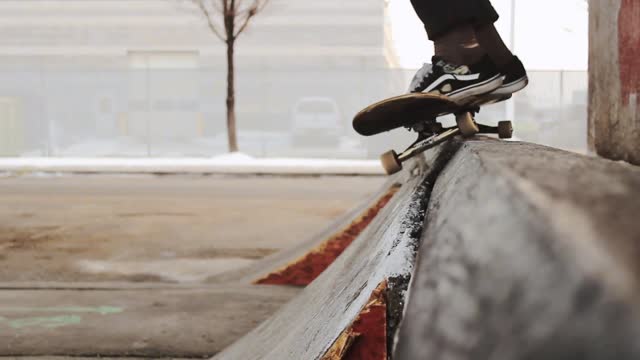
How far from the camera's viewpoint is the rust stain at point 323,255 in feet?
11.2

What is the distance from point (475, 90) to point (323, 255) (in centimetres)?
126

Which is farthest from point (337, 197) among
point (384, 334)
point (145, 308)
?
point (384, 334)

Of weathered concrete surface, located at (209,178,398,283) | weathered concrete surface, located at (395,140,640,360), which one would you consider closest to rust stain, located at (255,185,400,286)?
weathered concrete surface, located at (209,178,398,283)

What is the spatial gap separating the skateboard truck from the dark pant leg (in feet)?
0.94

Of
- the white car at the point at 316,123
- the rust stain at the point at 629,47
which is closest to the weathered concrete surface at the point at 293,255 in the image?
the rust stain at the point at 629,47

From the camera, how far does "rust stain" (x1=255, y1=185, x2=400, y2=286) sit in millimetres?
3400

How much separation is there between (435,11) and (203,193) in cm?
797

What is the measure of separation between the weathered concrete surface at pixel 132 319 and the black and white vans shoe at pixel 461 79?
1.14 m

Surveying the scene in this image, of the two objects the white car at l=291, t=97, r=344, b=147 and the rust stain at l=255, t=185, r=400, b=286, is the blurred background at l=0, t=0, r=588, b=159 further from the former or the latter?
the rust stain at l=255, t=185, r=400, b=286

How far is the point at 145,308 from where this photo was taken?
314cm

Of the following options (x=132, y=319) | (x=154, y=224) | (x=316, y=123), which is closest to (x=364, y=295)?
(x=132, y=319)

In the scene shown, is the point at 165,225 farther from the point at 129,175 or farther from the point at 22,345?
the point at 129,175

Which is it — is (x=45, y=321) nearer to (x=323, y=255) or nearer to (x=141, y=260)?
(x=323, y=255)

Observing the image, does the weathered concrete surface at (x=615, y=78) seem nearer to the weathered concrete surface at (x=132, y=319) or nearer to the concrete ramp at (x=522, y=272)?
the concrete ramp at (x=522, y=272)
